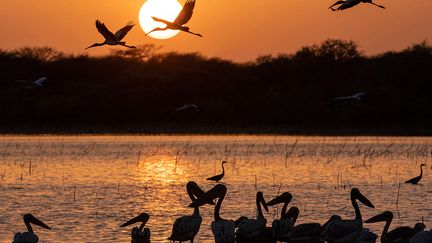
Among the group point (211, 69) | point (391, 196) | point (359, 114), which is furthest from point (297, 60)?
point (391, 196)

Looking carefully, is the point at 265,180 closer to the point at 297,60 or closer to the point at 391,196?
the point at 391,196

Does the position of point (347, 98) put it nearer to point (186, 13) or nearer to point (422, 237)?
point (186, 13)

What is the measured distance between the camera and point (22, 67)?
58.8m

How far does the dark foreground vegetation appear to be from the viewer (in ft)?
170

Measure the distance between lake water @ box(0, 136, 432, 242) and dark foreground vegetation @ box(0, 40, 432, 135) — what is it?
33.2 feet

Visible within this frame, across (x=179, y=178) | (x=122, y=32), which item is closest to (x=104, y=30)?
(x=122, y=32)

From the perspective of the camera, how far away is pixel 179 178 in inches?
982

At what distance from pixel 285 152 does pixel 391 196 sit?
12.8 metres

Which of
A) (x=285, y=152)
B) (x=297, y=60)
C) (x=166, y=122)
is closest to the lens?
(x=285, y=152)

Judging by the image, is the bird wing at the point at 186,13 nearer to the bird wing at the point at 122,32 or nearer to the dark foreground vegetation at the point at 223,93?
the bird wing at the point at 122,32

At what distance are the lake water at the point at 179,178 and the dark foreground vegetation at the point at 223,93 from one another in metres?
10.1

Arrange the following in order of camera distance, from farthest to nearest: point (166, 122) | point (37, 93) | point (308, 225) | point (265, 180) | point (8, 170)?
point (37, 93), point (166, 122), point (8, 170), point (265, 180), point (308, 225)

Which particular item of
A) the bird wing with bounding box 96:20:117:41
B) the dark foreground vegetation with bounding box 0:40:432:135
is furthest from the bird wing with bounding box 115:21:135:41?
the dark foreground vegetation with bounding box 0:40:432:135

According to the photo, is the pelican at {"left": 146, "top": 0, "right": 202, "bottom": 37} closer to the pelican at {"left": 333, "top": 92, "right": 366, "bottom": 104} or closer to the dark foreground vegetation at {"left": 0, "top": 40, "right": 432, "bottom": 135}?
the pelican at {"left": 333, "top": 92, "right": 366, "bottom": 104}
